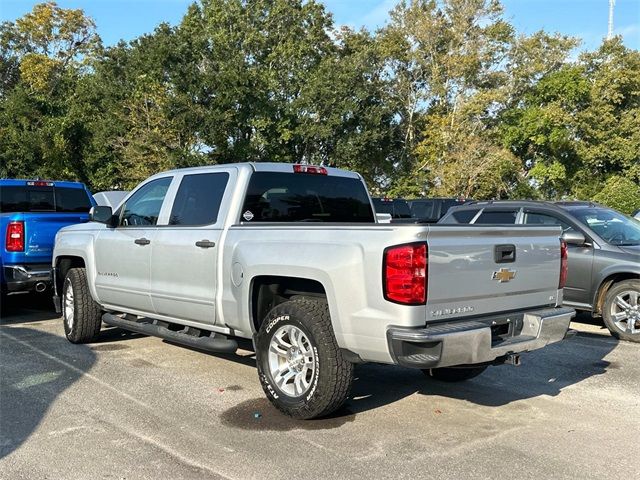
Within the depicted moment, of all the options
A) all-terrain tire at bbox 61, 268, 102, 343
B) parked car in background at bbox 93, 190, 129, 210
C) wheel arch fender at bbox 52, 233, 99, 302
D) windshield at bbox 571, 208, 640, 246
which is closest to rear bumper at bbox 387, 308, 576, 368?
windshield at bbox 571, 208, 640, 246

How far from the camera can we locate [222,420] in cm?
473

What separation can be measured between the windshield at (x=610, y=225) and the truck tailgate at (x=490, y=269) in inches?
147

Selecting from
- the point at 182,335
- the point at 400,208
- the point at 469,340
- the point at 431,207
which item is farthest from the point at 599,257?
the point at 431,207

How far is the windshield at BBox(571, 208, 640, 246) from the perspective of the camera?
27.2ft

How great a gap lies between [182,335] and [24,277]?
3844 millimetres

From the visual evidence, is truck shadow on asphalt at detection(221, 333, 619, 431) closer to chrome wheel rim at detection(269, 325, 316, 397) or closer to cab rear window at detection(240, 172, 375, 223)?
chrome wheel rim at detection(269, 325, 316, 397)

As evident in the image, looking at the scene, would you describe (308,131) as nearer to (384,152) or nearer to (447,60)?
(384,152)

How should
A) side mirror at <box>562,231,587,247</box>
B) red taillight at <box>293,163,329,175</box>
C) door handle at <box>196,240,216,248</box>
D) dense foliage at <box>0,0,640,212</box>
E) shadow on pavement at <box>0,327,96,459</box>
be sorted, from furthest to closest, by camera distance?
dense foliage at <box>0,0,640,212</box> → side mirror at <box>562,231,587,247</box> → red taillight at <box>293,163,329,175</box> → door handle at <box>196,240,216,248</box> → shadow on pavement at <box>0,327,96,459</box>

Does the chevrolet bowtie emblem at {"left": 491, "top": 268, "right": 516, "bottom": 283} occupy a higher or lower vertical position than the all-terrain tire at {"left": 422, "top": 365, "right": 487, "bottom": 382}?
higher

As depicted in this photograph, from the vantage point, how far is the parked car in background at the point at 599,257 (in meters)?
→ 7.75

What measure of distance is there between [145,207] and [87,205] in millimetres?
4147

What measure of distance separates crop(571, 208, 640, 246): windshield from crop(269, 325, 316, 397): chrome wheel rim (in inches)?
209

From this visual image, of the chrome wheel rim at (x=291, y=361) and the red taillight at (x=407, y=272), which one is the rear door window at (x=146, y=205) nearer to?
the chrome wheel rim at (x=291, y=361)

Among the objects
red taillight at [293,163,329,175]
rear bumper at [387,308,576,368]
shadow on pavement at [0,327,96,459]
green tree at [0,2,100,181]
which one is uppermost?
green tree at [0,2,100,181]
